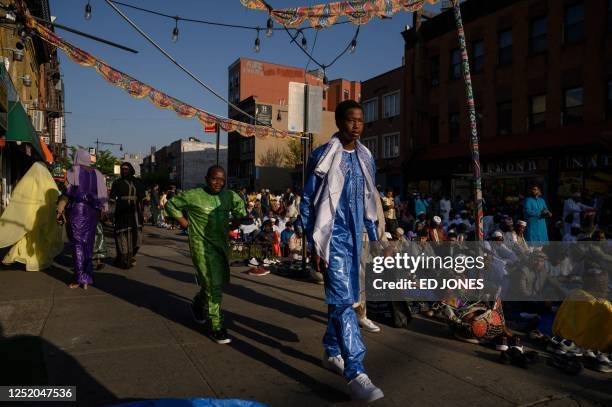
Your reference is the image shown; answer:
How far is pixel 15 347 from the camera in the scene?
404 cm

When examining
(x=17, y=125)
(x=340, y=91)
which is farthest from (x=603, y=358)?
(x=340, y=91)

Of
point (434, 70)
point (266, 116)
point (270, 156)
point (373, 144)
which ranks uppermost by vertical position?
point (266, 116)

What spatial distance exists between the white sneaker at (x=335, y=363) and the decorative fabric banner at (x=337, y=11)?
512 cm

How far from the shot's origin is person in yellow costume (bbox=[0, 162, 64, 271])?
791 cm

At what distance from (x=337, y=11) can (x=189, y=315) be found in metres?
5.01

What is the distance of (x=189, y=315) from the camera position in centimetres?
540

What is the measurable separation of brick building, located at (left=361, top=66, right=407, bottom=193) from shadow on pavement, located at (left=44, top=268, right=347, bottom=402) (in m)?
22.6

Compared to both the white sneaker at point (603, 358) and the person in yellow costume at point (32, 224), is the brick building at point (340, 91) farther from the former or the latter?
the white sneaker at point (603, 358)

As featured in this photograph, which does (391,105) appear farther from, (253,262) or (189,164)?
(189,164)

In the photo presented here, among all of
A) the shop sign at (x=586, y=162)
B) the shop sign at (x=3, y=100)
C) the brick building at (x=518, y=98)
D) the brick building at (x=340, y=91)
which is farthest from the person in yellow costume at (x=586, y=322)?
the brick building at (x=340, y=91)

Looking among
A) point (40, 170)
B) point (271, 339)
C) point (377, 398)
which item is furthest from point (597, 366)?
point (40, 170)

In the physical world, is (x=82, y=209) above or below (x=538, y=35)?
below

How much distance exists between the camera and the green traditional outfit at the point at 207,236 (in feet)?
14.7

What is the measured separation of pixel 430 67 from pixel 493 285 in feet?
75.1
